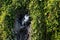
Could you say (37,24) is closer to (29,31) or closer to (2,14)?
(29,31)

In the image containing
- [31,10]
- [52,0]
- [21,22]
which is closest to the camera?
[52,0]

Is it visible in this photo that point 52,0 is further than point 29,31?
No

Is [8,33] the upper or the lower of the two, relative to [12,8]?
lower

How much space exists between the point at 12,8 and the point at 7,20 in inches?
6.9

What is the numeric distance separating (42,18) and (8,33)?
546 mm

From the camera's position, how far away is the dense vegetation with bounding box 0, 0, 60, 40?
7.20 feet

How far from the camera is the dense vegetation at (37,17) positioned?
2193 mm

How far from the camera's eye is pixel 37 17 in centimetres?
229

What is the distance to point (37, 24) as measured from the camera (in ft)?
7.50

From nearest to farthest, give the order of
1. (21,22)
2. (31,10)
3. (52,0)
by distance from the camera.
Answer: (52,0), (31,10), (21,22)

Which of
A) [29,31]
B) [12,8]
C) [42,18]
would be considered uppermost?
[12,8]

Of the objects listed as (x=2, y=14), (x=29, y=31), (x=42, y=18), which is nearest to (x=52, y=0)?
(x=42, y=18)

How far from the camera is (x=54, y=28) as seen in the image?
2197 millimetres

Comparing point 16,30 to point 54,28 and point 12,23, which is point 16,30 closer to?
point 12,23
